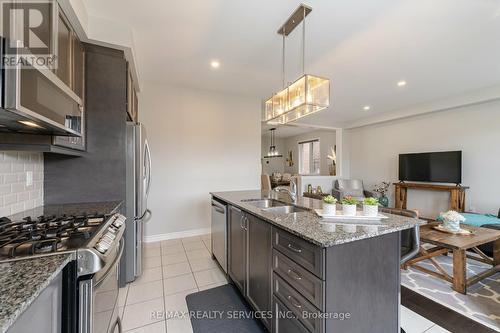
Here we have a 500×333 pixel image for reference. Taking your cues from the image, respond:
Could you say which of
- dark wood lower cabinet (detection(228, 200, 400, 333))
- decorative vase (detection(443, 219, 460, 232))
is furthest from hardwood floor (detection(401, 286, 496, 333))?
decorative vase (detection(443, 219, 460, 232))

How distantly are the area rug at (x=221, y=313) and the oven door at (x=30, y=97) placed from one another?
1.79m

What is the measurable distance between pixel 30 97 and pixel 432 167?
6.44 metres

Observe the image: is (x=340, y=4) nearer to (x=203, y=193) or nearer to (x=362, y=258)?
(x=362, y=258)

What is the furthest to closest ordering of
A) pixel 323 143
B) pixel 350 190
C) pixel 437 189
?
pixel 323 143
pixel 350 190
pixel 437 189

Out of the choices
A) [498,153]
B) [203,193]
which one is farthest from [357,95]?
[203,193]

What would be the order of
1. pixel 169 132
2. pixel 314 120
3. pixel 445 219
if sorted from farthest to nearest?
1. pixel 314 120
2. pixel 169 132
3. pixel 445 219

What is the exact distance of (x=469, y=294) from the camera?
214cm

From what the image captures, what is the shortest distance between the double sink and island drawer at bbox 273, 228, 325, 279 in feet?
1.55

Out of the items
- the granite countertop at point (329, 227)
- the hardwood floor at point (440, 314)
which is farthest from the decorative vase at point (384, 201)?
the granite countertop at point (329, 227)

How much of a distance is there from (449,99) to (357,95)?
188cm

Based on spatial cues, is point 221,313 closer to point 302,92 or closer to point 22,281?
point 22,281

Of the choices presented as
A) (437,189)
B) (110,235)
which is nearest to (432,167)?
(437,189)

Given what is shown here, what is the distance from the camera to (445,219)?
2.59m

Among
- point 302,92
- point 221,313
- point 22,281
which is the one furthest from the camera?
point 302,92
